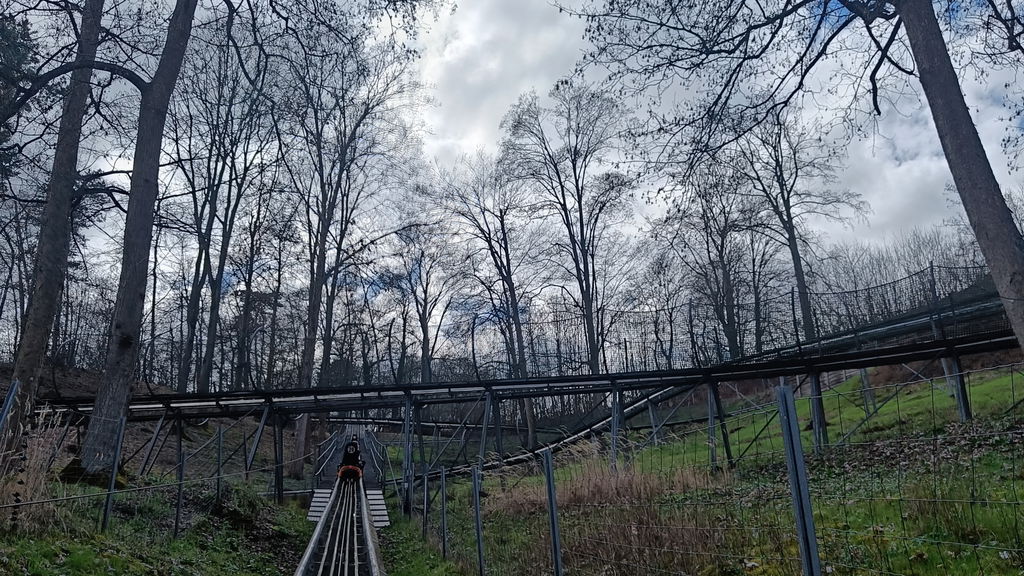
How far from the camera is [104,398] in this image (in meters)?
10.1

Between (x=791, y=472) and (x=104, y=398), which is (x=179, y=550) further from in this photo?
(x=791, y=472)

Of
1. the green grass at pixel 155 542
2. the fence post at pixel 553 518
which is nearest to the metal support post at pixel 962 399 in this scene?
the fence post at pixel 553 518

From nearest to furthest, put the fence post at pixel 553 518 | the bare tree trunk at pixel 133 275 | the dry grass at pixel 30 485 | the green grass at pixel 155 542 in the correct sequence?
1. the fence post at pixel 553 518
2. the green grass at pixel 155 542
3. the dry grass at pixel 30 485
4. the bare tree trunk at pixel 133 275

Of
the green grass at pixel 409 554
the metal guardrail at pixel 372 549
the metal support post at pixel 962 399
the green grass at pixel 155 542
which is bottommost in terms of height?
the green grass at pixel 409 554

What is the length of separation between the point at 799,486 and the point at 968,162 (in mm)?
7591

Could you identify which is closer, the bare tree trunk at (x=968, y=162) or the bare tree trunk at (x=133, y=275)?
the bare tree trunk at (x=968, y=162)

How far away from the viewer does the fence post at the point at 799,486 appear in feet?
8.54

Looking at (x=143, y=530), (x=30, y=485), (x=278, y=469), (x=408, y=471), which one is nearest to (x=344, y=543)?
(x=143, y=530)

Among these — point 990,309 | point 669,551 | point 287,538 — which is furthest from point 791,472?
point 990,309

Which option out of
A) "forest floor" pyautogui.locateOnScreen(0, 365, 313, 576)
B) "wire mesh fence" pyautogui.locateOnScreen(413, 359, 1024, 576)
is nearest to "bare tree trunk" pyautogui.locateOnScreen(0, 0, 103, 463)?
"forest floor" pyautogui.locateOnScreen(0, 365, 313, 576)

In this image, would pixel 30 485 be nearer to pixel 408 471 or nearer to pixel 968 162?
pixel 968 162

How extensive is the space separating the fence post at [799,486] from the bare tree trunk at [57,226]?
9.58 metres

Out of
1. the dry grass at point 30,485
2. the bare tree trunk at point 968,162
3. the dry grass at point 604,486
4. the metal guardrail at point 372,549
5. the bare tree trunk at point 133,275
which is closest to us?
the dry grass at point 604,486

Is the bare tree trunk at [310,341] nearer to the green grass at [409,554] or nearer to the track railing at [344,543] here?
the track railing at [344,543]
